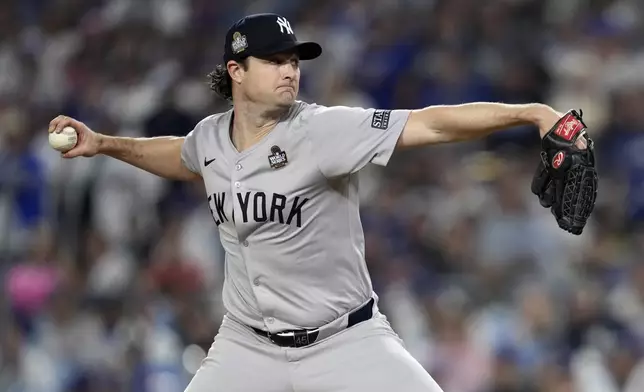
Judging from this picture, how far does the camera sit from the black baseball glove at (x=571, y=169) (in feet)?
13.0

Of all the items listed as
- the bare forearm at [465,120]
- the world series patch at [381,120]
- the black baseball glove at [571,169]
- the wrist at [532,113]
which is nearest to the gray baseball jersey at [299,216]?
the world series patch at [381,120]

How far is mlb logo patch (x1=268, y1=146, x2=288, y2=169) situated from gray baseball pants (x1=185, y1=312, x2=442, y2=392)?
2.10ft

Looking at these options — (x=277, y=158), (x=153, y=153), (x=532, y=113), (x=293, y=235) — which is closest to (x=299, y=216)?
(x=293, y=235)

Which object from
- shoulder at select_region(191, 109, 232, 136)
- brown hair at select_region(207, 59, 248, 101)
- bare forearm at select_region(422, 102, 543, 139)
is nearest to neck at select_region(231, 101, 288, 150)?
shoulder at select_region(191, 109, 232, 136)

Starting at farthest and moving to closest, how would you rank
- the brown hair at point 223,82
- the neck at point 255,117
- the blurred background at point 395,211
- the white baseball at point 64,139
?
the blurred background at point 395,211 < the brown hair at point 223,82 < the white baseball at point 64,139 < the neck at point 255,117

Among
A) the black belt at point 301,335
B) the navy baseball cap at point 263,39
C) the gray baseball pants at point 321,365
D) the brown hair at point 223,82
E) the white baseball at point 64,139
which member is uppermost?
the navy baseball cap at point 263,39

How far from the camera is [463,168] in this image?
8.45 m

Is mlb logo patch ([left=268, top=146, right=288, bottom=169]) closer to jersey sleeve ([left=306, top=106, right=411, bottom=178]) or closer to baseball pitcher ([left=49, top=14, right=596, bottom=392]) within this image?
baseball pitcher ([left=49, top=14, right=596, bottom=392])

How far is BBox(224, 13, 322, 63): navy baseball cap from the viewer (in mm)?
4414

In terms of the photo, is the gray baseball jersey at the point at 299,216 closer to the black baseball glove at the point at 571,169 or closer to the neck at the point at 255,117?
the neck at the point at 255,117

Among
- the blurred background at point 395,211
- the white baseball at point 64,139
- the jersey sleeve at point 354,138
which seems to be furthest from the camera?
the blurred background at point 395,211

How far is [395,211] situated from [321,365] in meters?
4.07

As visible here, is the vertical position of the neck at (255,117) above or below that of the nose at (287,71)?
below

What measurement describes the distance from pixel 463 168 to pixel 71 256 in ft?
9.28
